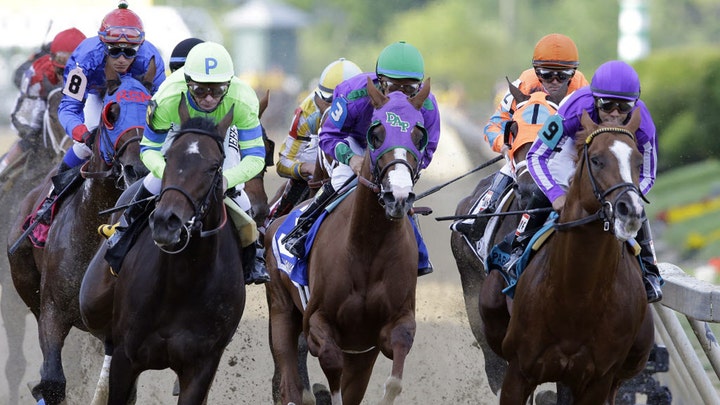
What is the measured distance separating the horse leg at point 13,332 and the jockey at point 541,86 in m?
4.24

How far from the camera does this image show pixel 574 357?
7.52 metres

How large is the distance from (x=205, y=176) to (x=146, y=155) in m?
0.56

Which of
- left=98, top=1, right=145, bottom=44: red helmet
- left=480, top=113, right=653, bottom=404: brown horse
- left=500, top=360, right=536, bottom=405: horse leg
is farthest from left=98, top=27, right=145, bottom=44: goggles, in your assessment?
left=500, top=360, right=536, bottom=405: horse leg

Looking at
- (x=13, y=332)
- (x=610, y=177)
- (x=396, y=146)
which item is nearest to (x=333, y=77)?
(x=396, y=146)

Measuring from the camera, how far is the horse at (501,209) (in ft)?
28.8

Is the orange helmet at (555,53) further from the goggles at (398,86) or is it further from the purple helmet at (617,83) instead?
the purple helmet at (617,83)

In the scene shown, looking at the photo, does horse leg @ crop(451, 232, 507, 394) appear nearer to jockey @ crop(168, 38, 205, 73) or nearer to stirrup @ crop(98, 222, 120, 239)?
jockey @ crop(168, 38, 205, 73)

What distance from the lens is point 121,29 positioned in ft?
30.2

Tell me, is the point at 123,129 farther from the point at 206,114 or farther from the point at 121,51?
the point at 206,114

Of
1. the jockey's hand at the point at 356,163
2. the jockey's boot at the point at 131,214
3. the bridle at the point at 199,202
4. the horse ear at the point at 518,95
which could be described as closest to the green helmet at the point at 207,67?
the bridle at the point at 199,202

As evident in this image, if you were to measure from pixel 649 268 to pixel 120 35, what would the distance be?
12.5 ft

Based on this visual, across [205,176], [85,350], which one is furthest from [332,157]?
[85,350]

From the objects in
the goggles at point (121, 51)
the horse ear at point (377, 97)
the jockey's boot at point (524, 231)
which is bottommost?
the jockey's boot at point (524, 231)

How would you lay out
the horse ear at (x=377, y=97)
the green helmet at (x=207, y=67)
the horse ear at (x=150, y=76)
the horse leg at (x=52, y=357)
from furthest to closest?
the horse ear at (x=150, y=76) < the horse leg at (x=52, y=357) < the horse ear at (x=377, y=97) < the green helmet at (x=207, y=67)
